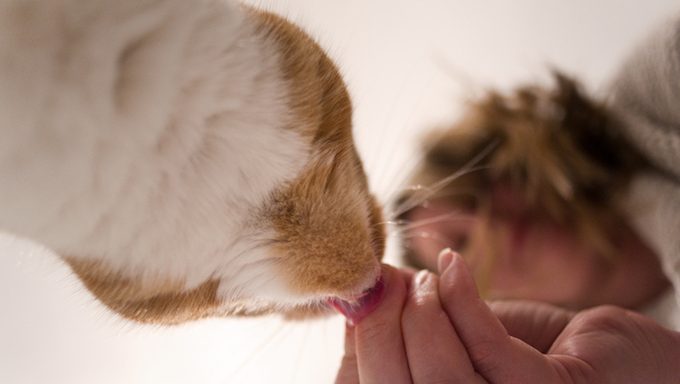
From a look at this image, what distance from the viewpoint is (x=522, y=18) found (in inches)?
54.2

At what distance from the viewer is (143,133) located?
35 cm

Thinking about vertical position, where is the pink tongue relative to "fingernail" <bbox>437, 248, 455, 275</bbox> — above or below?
below

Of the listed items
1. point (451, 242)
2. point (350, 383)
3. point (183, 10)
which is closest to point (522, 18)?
point (451, 242)

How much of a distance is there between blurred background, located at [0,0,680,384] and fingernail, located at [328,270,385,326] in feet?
0.25

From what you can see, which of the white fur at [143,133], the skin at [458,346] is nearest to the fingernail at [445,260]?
the skin at [458,346]

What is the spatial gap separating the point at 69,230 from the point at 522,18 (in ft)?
4.02

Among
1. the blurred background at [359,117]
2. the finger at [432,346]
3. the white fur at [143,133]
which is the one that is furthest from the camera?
the blurred background at [359,117]

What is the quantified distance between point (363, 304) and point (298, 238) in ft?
0.44

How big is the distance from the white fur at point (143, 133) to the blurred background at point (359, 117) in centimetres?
9

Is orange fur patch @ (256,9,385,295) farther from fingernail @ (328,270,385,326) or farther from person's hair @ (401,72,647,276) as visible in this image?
person's hair @ (401,72,647,276)

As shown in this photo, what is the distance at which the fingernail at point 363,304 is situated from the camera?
52 centimetres

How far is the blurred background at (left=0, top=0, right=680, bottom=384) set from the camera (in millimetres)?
616

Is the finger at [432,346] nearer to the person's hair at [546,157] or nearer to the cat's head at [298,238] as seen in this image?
the cat's head at [298,238]

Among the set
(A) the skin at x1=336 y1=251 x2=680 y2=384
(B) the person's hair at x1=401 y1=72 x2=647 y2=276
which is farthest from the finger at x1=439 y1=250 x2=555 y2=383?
(B) the person's hair at x1=401 y1=72 x2=647 y2=276
